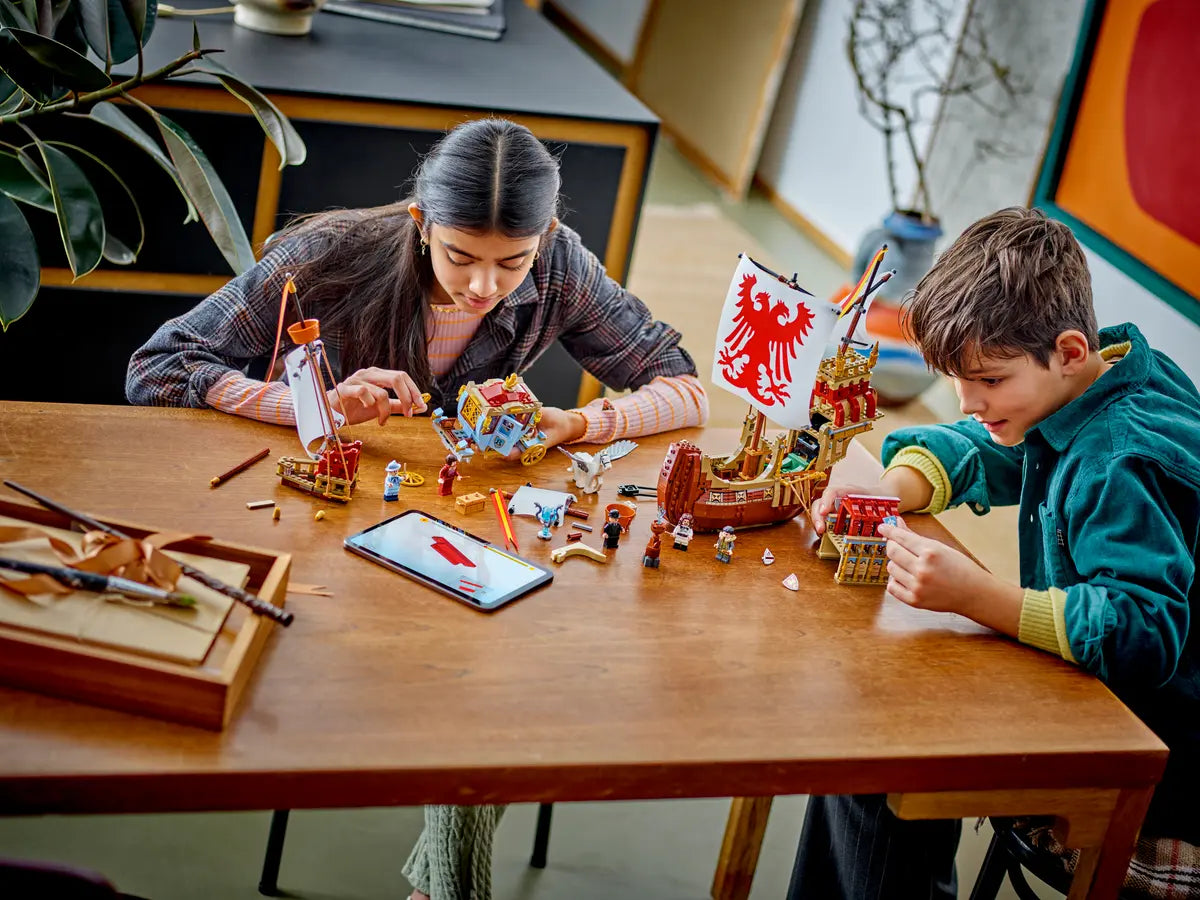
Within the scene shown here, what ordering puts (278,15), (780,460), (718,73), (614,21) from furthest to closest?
(614,21)
(718,73)
(278,15)
(780,460)

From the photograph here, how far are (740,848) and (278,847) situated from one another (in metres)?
0.73

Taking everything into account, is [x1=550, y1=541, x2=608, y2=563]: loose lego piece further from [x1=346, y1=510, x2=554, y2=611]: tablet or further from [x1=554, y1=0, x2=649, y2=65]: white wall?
[x1=554, y1=0, x2=649, y2=65]: white wall

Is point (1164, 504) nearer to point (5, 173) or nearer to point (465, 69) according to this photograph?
point (5, 173)

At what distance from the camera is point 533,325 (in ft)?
6.90

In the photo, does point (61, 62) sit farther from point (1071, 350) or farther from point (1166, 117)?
point (1166, 117)

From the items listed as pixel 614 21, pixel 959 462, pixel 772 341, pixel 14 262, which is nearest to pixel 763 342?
pixel 772 341

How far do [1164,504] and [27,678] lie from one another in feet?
4.12

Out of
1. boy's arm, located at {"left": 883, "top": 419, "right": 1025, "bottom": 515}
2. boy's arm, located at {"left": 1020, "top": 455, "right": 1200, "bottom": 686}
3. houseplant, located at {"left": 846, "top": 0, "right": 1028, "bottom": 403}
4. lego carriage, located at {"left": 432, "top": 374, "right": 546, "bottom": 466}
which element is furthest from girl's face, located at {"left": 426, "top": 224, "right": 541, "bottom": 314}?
houseplant, located at {"left": 846, "top": 0, "right": 1028, "bottom": 403}

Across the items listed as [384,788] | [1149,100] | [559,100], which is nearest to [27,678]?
[384,788]

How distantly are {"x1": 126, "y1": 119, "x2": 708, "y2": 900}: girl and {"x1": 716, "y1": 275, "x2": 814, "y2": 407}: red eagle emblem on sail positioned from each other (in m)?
0.29

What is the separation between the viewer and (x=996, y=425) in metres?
1.62

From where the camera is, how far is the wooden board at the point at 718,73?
18.1 ft

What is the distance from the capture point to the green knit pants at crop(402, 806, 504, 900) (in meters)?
1.69

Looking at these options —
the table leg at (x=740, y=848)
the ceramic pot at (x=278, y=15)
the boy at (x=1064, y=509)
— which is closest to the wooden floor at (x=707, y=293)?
the table leg at (x=740, y=848)
